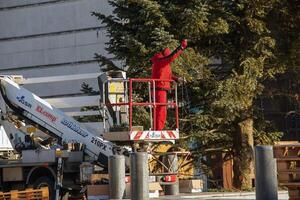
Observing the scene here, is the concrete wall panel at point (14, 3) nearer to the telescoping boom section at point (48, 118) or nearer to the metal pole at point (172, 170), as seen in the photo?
the telescoping boom section at point (48, 118)

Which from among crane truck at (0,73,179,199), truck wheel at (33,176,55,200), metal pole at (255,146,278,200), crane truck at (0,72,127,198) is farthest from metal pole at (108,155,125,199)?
truck wheel at (33,176,55,200)

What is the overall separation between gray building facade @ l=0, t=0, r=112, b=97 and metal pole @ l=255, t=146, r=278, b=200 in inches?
1207

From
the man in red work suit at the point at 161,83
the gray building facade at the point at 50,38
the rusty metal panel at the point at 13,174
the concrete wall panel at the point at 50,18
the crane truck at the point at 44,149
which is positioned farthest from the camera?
the concrete wall panel at the point at 50,18

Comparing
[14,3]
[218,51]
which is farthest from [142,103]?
[14,3]

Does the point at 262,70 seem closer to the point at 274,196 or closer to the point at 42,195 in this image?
the point at 42,195

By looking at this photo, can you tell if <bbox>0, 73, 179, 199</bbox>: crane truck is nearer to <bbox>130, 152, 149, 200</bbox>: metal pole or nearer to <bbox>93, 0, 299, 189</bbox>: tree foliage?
<bbox>93, 0, 299, 189</bbox>: tree foliage

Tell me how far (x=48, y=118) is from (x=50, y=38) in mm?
25773

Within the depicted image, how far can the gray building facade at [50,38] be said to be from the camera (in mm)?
40281

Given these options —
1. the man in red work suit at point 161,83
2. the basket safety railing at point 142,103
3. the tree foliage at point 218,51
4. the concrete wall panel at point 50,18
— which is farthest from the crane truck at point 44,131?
the concrete wall panel at point 50,18

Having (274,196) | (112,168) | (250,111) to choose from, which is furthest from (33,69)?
(274,196)

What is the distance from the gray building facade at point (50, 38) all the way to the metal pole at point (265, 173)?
30.7 m

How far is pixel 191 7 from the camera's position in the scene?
16812 millimetres

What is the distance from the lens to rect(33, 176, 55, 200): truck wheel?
16.4 meters

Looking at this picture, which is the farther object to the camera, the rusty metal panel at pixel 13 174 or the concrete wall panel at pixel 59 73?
the concrete wall panel at pixel 59 73
